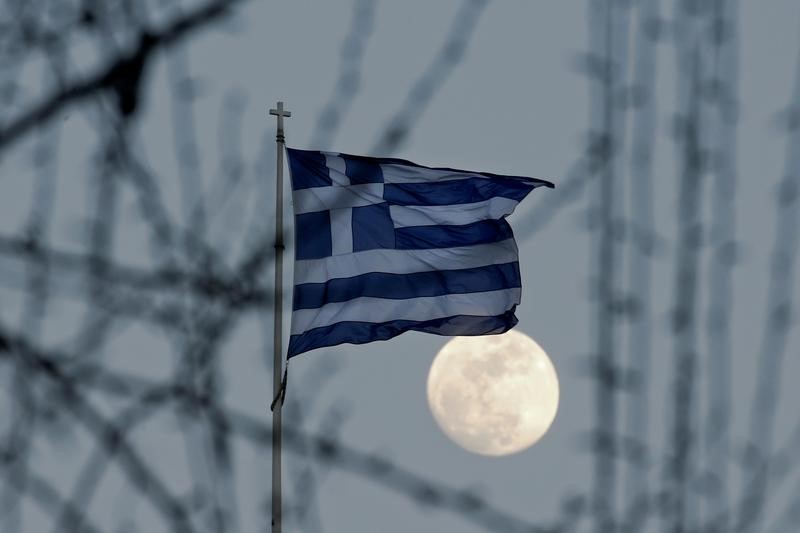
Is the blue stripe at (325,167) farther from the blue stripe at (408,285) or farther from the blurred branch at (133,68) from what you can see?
the blurred branch at (133,68)

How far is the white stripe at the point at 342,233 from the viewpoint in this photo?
13492 millimetres

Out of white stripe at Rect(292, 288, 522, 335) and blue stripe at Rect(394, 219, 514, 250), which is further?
blue stripe at Rect(394, 219, 514, 250)

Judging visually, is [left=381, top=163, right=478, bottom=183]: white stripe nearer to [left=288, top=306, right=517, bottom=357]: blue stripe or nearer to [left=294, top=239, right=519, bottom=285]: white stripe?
[left=294, top=239, right=519, bottom=285]: white stripe

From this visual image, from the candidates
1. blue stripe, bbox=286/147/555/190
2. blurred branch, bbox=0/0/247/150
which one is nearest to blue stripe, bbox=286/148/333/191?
blue stripe, bbox=286/147/555/190

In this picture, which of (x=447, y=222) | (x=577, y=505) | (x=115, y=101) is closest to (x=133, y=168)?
(x=115, y=101)

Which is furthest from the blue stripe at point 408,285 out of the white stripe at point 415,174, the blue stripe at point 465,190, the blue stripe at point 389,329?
the white stripe at point 415,174

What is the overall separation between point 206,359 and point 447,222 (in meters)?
9.26

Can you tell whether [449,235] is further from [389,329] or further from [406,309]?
[389,329]

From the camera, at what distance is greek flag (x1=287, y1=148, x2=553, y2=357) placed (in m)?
13.3

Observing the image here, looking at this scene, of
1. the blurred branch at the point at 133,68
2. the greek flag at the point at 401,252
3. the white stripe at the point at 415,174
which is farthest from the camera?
the white stripe at the point at 415,174

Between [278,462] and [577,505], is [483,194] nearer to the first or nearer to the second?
[278,462]

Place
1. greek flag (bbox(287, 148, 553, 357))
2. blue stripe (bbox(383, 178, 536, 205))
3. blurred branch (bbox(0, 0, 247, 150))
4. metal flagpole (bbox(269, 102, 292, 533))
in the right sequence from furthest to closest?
blue stripe (bbox(383, 178, 536, 205)) < greek flag (bbox(287, 148, 553, 357)) < metal flagpole (bbox(269, 102, 292, 533)) < blurred branch (bbox(0, 0, 247, 150))

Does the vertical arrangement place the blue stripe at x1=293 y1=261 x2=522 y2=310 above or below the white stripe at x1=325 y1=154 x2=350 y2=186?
below

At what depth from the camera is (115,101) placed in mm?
4051
